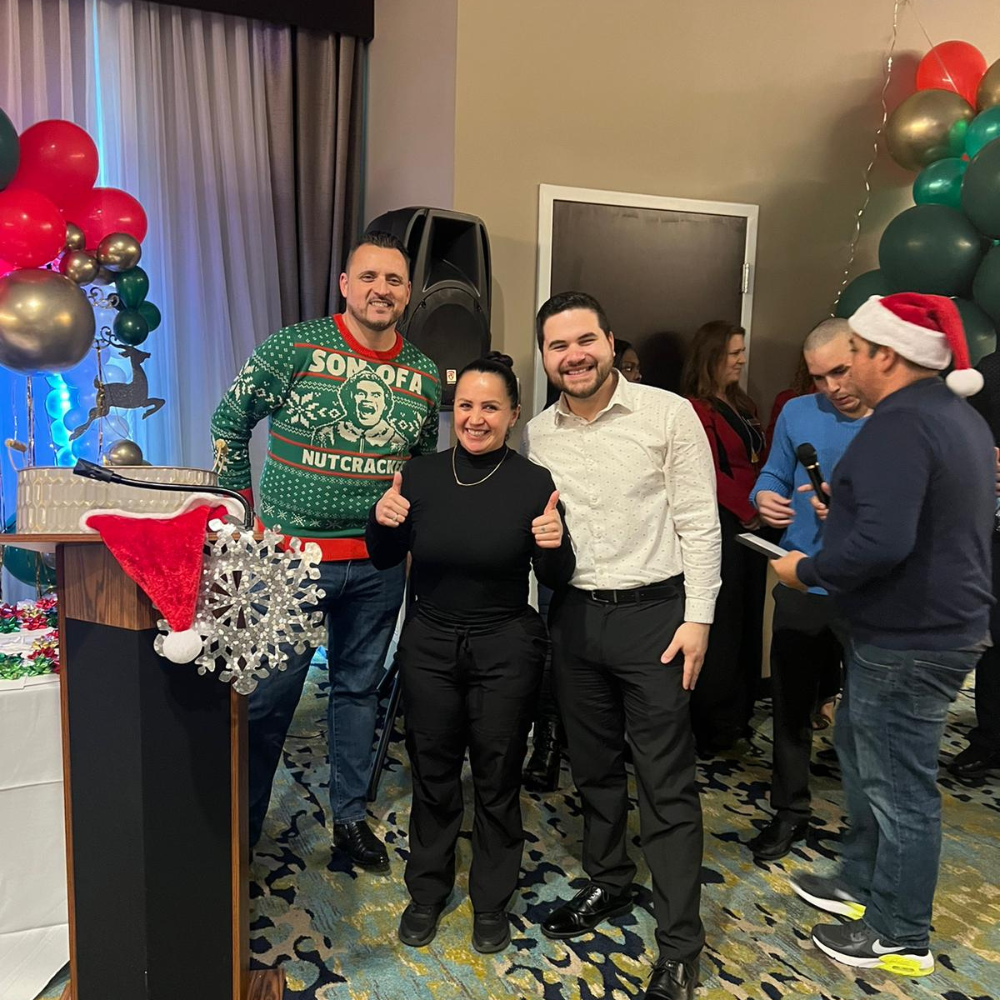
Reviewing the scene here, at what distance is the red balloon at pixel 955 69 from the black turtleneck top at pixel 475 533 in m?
2.91

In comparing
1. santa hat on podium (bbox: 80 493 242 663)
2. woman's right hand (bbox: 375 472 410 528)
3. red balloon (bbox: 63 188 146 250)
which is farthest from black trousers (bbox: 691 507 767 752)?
red balloon (bbox: 63 188 146 250)

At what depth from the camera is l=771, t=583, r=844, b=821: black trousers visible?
90.3 inches

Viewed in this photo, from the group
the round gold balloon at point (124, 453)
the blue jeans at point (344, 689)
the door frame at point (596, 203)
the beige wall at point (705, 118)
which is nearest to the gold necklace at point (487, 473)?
the blue jeans at point (344, 689)

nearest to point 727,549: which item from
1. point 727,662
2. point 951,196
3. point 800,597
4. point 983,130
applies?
point 727,662

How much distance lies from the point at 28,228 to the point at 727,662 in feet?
9.00

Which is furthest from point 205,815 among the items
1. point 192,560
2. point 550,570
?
point 550,570

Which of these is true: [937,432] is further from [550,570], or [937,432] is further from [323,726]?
[323,726]

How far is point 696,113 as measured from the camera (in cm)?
353

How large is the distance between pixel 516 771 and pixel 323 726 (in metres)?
1.50

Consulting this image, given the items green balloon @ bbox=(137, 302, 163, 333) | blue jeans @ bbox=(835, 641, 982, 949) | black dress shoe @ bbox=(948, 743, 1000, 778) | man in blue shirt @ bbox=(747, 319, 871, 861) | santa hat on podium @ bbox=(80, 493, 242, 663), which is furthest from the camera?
green balloon @ bbox=(137, 302, 163, 333)

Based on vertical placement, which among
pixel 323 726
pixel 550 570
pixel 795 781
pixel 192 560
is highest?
pixel 192 560

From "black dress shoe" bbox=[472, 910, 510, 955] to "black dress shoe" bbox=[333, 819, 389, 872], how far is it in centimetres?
39

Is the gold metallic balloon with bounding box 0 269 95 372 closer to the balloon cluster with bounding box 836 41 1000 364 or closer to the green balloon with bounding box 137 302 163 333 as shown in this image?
the green balloon with bounding box 137 302 163 333

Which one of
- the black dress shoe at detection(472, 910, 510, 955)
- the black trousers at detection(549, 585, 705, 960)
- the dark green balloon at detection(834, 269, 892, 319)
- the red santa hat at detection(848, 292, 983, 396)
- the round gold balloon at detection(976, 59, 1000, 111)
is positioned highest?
the round gold balloon at detection(976, 59, 1000, 111)
